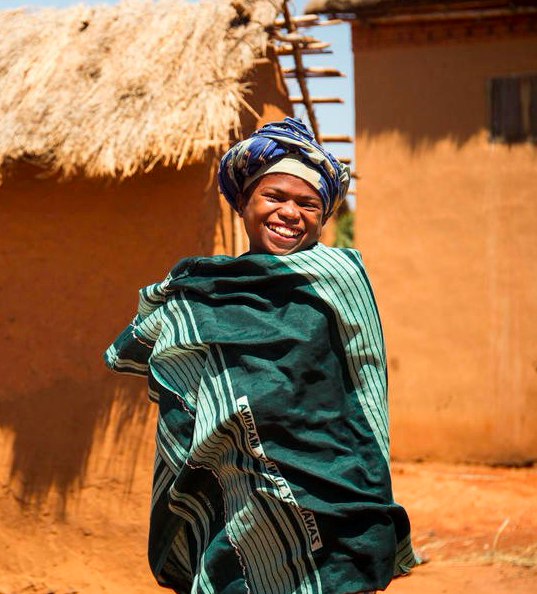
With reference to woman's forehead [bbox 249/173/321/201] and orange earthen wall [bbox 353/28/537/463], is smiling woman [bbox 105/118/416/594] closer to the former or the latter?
woman's forehead [bbox 249/173/321/201]

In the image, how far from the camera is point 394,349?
8.57m

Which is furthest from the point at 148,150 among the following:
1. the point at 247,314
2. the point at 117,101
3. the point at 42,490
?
the point at 247,314

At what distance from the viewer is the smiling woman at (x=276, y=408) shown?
2.10 meters

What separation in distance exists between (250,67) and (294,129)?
2.32m

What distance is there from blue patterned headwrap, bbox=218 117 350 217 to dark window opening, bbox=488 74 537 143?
627 centimetres

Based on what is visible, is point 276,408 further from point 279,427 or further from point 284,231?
point 284,231

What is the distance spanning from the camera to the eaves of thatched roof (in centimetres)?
813

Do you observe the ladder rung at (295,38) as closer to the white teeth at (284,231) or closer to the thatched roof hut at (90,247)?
the thatched roof hut at (90,247)

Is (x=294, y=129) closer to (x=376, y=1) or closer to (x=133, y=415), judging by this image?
(x=133, y=415)

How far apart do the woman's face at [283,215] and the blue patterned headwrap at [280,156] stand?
0.04m

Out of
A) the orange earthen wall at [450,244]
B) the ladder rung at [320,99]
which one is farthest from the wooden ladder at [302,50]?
the orange earthen wall at [450,244]

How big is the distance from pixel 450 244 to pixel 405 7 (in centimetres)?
225

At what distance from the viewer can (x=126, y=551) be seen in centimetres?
446

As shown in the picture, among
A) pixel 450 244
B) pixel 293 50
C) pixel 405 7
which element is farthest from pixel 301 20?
pixel 450 244
